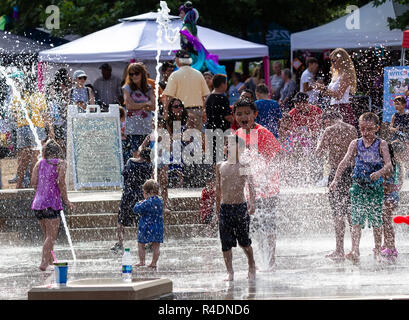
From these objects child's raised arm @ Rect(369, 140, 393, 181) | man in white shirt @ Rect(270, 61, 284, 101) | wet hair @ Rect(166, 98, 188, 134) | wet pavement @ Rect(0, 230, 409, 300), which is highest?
man in white shirt @ Rect(270, 61, 284, 101)

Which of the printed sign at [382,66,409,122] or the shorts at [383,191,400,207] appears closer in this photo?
the shorts at [383,191,400,207]

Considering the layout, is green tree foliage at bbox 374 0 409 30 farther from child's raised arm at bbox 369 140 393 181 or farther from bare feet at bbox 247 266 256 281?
bare feet at bbox 247 266 256 281

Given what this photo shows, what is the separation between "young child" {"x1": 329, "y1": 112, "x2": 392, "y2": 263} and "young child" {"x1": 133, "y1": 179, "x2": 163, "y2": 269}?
1.81 metres

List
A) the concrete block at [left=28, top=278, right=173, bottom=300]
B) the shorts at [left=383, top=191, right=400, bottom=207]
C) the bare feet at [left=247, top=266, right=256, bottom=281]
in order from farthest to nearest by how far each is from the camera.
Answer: the shorts at [left=383, top=191, right=400, bottom=207], the bare feet at [left=247, top=266, right=256, bottom=281], the concrete block at [left=28, top=278, right=173, bottom=300]

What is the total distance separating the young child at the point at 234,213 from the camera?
8.62m

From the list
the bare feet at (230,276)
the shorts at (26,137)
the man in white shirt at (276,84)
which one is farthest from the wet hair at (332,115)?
the man in white shirt at (276,84)

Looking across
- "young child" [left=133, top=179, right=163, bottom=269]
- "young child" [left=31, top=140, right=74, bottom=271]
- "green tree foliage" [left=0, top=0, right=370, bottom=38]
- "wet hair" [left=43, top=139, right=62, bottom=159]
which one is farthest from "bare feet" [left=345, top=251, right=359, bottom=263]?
"green tree foliage" [left=0, top=0, right=370, bottom=38]

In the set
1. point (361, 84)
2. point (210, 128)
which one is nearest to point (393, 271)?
point (210, 128)

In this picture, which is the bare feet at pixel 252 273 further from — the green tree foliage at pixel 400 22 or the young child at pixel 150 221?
the green tree foliage at pixel 400 22

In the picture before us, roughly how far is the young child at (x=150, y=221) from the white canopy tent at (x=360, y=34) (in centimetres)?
1120

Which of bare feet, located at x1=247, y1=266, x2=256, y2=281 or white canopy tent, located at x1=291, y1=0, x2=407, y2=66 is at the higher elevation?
white canopy tent, located at x1=291, y1=0, x2=407, y2=66

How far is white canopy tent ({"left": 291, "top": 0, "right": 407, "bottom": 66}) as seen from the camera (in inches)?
791

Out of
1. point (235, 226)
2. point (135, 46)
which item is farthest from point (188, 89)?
point (235, 226)
